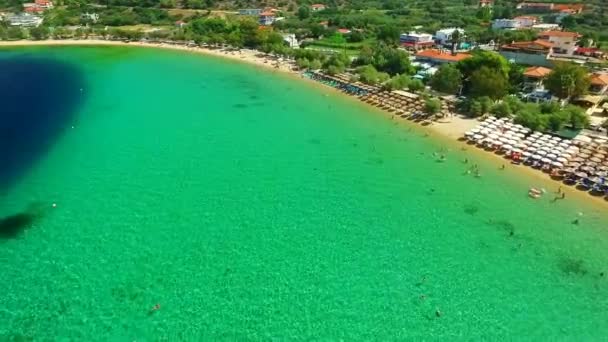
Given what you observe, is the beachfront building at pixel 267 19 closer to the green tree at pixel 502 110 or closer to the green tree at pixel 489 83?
the green tree at pixel 489 83

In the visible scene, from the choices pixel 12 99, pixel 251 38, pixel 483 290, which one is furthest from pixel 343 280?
pixel 251 38

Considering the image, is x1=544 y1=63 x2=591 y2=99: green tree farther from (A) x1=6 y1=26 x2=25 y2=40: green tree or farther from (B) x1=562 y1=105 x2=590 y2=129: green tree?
(A) x1=6 y1=26 x2=25 y2=40: green tree

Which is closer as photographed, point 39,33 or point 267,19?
point 39,33

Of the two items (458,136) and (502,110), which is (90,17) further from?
(502,110)

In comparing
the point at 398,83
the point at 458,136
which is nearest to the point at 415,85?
the point at 398,83

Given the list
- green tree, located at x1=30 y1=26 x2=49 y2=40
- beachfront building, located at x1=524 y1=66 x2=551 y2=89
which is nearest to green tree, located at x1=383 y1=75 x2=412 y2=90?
beachfront building, located at x1=524 y1=66 x2=551 y2=89

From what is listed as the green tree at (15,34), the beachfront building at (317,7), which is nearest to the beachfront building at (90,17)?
the green tree at (15,34)

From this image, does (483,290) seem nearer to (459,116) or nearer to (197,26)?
(459,116)
